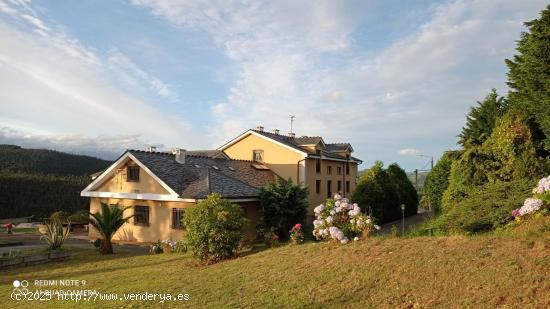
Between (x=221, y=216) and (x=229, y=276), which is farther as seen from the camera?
(x=221, y=216)

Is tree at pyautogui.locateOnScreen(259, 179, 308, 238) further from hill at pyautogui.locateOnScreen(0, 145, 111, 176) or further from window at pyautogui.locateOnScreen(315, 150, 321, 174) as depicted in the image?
hill at pyautogui.locateOnScreen(0, 145, 111, 176)

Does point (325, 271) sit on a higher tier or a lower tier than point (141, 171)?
lower

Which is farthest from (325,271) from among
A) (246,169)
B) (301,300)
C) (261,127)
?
(261,127)

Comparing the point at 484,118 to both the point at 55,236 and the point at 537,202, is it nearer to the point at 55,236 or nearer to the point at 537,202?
the point at 537,202

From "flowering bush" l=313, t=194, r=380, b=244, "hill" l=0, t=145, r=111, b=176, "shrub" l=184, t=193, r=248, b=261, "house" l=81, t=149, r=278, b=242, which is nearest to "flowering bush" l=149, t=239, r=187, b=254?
"house" l=81, t=149, r=278, b=242

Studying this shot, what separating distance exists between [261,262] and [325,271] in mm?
3205

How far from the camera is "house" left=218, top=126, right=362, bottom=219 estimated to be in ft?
103

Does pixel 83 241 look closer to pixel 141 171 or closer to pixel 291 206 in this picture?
pixel 141 171

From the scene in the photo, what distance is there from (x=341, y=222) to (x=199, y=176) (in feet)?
38.2

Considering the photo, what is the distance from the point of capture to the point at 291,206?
22.5 m

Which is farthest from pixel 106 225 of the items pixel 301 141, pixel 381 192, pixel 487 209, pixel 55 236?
pixel 381 192

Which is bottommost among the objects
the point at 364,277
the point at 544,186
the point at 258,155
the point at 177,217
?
the point at 364,277

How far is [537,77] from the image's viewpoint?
15523mm

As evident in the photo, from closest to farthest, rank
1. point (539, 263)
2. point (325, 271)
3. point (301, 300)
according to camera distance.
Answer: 1. point (539, 263)
2. point (301, 300)
3. point (325, 271)
